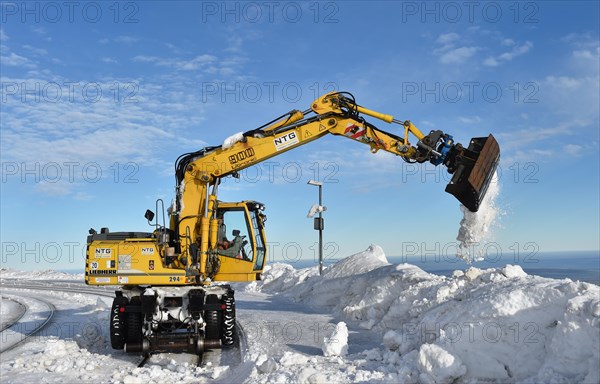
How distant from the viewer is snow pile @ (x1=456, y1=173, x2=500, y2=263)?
36.7 ft

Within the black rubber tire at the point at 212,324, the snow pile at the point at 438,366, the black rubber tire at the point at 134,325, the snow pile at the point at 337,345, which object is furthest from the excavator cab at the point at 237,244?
the snow pile at the point at 438,366

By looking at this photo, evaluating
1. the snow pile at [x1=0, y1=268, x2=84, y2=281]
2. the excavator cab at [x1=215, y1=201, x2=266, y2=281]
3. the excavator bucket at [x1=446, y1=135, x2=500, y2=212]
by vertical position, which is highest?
the excavator bucket at [x1=446, y1=135, x2=500, y2=212]

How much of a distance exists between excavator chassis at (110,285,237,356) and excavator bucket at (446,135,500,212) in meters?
5.55

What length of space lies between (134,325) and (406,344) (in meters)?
5.98

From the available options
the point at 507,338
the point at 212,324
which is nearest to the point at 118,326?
the point at 212,324

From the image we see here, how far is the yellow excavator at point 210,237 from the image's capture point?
10.7 meters

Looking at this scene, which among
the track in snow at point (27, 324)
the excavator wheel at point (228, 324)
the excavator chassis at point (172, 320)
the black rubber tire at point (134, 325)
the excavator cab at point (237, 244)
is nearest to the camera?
the excavator chassis at point (172, 320)

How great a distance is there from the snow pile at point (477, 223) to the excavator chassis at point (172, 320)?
18.2 ft

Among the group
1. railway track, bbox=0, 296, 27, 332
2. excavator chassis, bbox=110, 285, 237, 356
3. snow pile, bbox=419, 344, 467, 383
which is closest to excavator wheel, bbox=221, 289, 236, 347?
excavator chassis, bbox=110, 285, 237, 356

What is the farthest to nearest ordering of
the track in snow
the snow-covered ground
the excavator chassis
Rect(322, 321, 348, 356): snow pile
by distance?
the track in snow
the excavator chassis
Rect(322, 321, 348, 356): snow pile
the snow-covered ground

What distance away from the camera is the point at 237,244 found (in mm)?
11703

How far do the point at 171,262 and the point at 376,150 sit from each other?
5.36 m

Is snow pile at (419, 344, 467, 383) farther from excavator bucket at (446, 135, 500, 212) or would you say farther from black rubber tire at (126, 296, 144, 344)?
black rubber tire at (126, 296, 144, 344)

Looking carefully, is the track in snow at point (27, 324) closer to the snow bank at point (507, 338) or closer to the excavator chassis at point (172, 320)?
the excavator chassis at point (172, 320)
